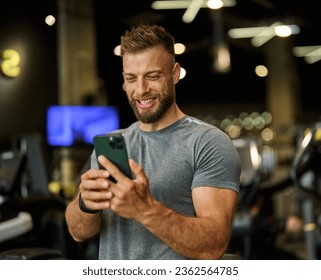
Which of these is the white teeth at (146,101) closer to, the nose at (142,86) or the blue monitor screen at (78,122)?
the nose at (142,86)

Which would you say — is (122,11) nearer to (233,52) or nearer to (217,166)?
(217,166)

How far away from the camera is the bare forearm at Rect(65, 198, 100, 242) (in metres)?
1.63

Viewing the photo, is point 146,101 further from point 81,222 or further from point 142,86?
point 81,222

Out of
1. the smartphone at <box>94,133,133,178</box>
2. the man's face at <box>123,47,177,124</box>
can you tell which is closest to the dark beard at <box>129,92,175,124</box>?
the man's face at <box>123,47,177,124</box>

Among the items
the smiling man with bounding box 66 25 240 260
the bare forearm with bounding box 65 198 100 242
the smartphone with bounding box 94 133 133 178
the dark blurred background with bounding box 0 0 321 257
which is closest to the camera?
the smartphone with bounding box 94 133 133 178

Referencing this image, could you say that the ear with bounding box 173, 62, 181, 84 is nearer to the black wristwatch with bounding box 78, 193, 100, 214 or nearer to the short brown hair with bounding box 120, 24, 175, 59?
the short brown hair with bounding box 120, 24, 175, 59

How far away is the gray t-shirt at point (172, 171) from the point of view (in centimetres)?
158

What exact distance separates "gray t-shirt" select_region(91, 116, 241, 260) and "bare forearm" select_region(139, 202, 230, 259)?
96mm

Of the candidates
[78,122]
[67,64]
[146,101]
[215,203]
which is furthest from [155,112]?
[67,64]

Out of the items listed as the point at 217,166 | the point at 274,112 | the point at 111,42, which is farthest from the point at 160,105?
the point at 274,112

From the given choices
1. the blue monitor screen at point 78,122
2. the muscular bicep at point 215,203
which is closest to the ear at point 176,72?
the muscular bicep at point 215,203

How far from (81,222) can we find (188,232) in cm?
31

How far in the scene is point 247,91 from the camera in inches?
398

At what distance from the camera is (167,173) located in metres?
1.61
